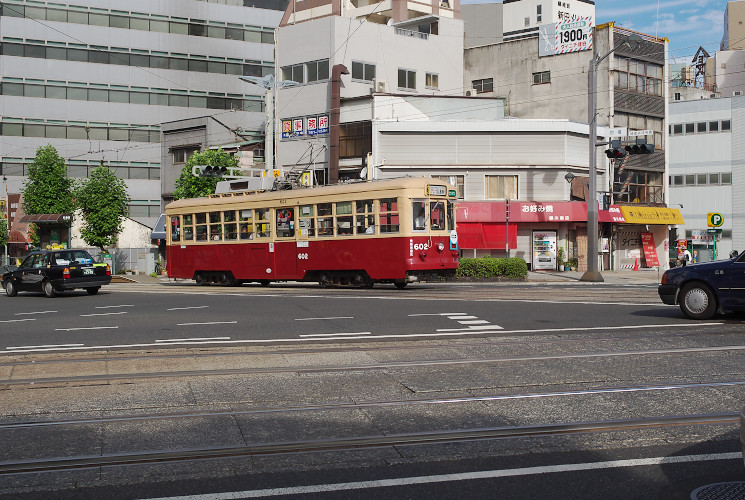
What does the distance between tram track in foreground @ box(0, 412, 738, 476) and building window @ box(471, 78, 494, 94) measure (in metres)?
48.7

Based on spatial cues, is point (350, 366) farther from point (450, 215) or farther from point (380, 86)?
point (380, 86)

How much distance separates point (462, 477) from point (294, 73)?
46.4 metres

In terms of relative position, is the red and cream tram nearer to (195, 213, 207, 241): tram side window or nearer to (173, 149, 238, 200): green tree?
(195, 213, 207, 241): tram side window

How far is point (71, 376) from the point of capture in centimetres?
966

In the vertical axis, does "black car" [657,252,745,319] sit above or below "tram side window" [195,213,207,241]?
below

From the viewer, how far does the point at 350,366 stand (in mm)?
9891

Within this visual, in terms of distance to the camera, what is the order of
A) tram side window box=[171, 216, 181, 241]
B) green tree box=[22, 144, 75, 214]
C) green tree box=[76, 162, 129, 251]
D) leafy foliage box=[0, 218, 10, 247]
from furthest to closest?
leafy foliage box=[0, 218, 10, 247] < green tree box=[22, 144, 75, 214] < green tree box=[76, 162, 129, 251] < tram side window box=[171, 216, 181, 241]

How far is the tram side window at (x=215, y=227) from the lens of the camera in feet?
95.5

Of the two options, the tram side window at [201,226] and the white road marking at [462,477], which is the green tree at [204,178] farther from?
Answer: the white road marking at [462,477]

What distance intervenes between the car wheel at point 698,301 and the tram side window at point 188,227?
20.4 meters

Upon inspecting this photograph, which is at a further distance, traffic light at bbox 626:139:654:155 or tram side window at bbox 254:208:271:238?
traffic light at bbox 626:139:654:155

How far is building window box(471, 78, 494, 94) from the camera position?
53.8 meters

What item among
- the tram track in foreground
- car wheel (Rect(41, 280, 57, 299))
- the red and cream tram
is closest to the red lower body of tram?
the red and cream tram

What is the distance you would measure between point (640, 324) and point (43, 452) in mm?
10517
